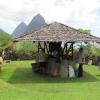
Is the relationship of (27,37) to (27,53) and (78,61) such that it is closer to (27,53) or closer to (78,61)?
→ (78,61)

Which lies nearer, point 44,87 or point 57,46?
point 44,87

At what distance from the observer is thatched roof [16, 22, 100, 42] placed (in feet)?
70.1

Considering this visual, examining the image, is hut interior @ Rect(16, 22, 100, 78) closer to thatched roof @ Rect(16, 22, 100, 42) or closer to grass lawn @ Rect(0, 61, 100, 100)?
thatched roof @ Rect(16, 22, 100, 42)

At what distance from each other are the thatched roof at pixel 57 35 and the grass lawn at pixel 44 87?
221 cm

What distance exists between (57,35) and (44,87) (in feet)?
16.2

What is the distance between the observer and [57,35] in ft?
71.6

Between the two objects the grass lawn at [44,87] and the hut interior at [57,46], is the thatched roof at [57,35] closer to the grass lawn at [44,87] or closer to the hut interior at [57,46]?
the hut interior at [57,46]

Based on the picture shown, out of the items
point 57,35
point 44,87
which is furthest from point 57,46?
point 44,87

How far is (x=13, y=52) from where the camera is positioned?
3953cm

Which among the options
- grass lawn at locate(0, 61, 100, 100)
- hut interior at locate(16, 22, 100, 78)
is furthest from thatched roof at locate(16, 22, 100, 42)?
grass lawn at locate(0, 61, 100, 100)

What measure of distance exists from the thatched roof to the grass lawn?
221 cm

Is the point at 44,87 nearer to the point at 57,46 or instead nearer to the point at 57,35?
the point at 57,35

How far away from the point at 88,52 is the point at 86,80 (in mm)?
15201

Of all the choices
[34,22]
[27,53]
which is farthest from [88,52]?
[34,22]
